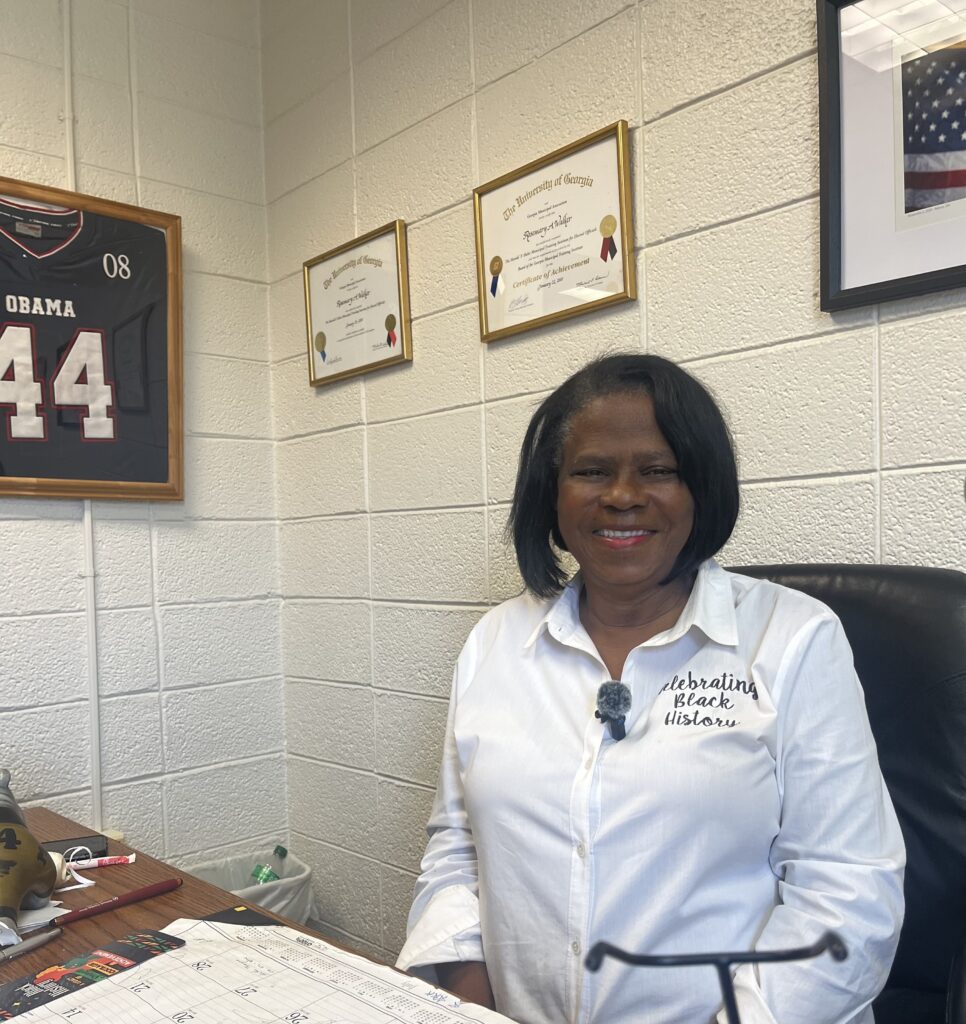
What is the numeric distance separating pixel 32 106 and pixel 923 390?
2.01 metres

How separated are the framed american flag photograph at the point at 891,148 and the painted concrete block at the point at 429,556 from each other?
0.89 m

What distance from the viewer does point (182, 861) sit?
7.30 feet

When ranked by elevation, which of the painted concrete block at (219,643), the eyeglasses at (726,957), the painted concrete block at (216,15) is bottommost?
the painted concrete block at (219,643)

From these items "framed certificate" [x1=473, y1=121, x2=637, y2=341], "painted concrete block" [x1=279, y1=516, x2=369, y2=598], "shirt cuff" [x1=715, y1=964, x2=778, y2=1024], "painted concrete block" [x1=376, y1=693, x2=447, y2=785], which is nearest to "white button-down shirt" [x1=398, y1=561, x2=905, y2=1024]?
"shirt cuff" [x1=715, y1=964, x2=778, y2=1024]

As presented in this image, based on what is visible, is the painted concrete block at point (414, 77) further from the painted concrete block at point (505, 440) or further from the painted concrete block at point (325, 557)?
the painted concrete block at point (325, 557)

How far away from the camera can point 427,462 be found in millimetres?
2021

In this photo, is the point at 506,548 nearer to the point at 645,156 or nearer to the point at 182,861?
the point at 645,156

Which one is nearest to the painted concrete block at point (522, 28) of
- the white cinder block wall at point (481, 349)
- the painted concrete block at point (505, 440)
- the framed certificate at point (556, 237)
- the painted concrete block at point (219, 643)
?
the white cinder block wall at point (481, 349)

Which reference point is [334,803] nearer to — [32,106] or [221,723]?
[221,723]

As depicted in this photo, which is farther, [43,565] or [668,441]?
[43,565]

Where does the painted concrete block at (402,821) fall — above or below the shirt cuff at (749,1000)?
below

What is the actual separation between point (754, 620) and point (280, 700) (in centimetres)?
167

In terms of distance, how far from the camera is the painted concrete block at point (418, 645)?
1.97 meters

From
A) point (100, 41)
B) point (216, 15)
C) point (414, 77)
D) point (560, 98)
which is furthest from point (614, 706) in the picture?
point (216, 15)
